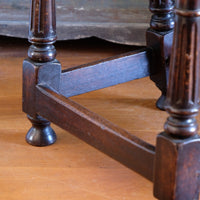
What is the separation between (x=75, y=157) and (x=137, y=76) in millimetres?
271

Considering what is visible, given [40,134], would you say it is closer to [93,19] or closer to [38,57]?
[38,57]

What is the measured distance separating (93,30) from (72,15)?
90 millimetres

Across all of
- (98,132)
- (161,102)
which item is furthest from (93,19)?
(98,132)

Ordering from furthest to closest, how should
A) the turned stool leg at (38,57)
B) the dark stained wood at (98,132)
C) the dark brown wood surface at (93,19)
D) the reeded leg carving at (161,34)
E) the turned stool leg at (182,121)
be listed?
1. the dark brown wood surface at (93,19)
2. the reeded leg carving at (161,34)
3. the turned stool leg at (38,57)
4. the dark stained wood at (98,132)
5. the turned stool leg at (182,121)

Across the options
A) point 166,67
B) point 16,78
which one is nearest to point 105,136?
point 166,67

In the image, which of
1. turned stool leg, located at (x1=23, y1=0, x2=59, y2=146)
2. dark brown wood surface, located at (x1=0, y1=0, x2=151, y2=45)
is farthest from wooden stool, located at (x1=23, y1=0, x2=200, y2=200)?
dark brown wood surface, located at (x1=0, y1=0, x2=151, y2=45)

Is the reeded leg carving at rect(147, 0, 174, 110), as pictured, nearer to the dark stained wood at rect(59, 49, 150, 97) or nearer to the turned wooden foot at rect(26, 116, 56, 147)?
the dark stained wood at rect(59, 49, 150, 97)

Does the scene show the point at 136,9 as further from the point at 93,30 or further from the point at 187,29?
the point at 187,29

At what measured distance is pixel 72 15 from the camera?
158cm

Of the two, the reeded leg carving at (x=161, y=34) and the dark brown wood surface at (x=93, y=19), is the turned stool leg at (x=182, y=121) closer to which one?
the reeded leg carving at (x=161, y=34)

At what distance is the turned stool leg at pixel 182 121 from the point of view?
64cm

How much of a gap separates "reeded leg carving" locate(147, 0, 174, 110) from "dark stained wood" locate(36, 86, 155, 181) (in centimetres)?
32

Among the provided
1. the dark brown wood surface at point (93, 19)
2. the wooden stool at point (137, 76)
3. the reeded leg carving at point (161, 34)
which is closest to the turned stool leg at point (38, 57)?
the wooden stool at point (137, 76)

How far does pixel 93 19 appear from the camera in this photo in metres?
1.56
